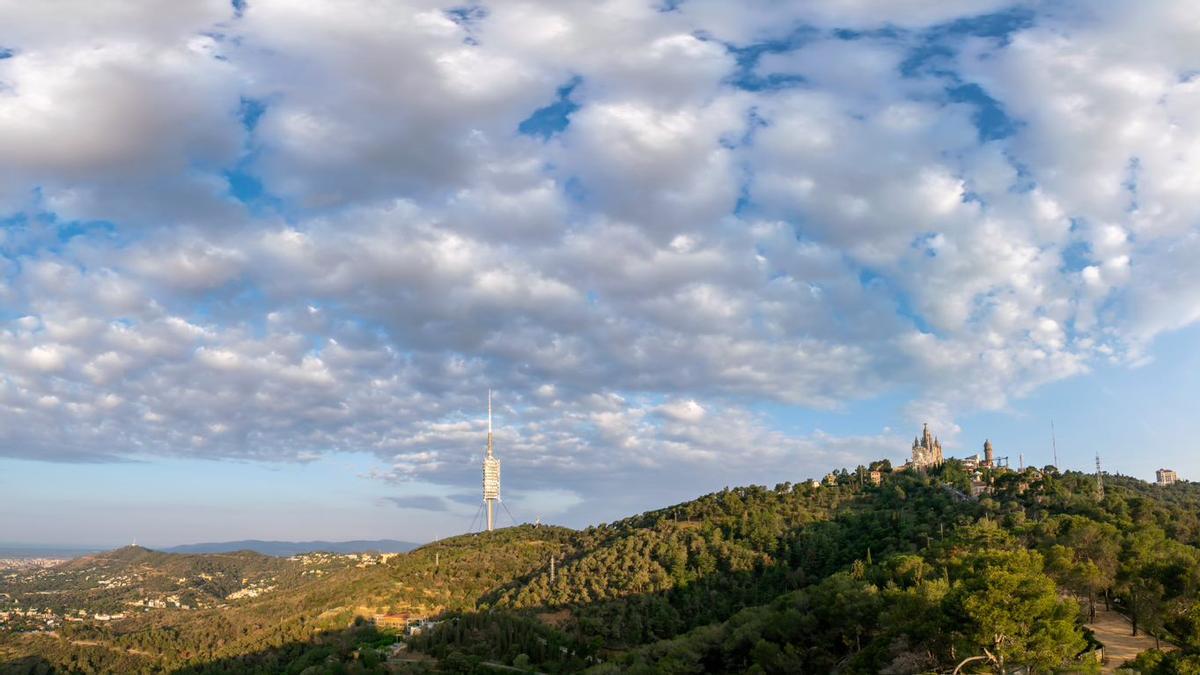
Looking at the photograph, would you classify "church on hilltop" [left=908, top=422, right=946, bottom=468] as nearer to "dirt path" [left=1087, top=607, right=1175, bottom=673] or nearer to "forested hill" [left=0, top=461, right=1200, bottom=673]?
"forested hill" [left=0, top=461, right=1200, bottom=673]

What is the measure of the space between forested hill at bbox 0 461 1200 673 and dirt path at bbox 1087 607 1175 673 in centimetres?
120

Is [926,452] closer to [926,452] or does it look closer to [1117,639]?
[926,452]

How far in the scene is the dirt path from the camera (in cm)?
3316

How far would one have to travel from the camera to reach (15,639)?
101 meters

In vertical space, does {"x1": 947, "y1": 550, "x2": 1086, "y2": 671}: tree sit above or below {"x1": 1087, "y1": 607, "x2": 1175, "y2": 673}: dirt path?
above

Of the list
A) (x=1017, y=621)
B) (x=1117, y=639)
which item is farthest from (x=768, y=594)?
(x=1017, y=621)

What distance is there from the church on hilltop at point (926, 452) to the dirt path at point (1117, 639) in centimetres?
6669

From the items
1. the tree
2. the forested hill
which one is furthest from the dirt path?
the tree

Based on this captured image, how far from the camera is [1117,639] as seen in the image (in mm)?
37219

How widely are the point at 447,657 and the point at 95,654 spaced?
197 feet

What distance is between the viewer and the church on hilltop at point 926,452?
113 metres

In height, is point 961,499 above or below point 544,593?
above

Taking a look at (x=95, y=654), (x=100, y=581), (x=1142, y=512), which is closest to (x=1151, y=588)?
(x=1142, y=512)

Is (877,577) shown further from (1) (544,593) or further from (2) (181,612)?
(2) (181,612)
